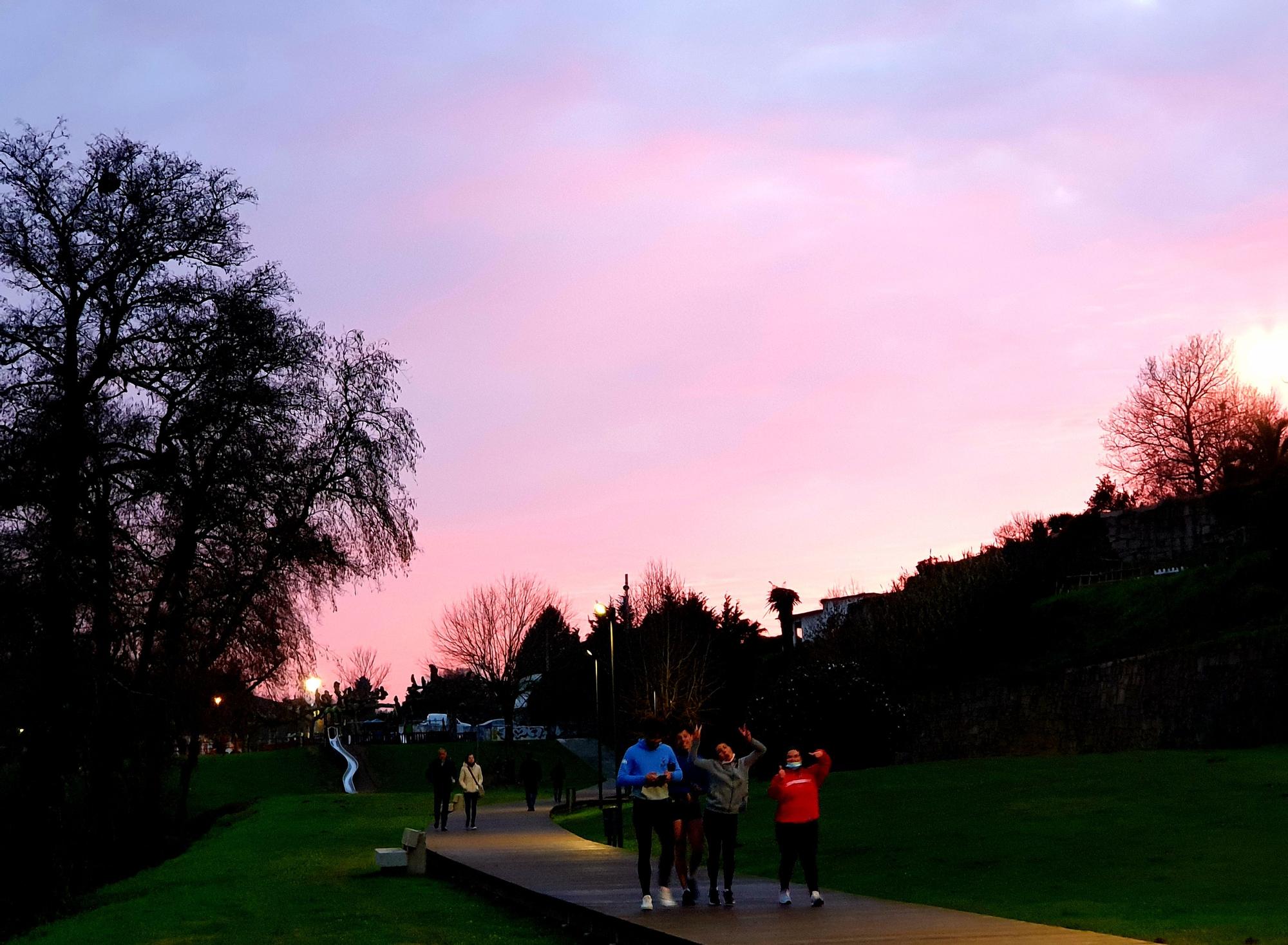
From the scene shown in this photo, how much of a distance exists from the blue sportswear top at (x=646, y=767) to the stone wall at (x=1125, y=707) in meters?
27.1

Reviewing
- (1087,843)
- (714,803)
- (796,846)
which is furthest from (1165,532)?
(796,846)

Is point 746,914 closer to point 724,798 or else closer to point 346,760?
point 724,798

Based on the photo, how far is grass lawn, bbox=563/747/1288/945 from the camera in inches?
559

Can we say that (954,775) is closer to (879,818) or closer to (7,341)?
(879,818)

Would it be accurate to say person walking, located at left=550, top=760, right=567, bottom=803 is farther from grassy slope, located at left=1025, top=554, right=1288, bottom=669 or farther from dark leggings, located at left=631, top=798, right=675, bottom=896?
dark leggings, located at left=631, top=798, right=675, bottom=896

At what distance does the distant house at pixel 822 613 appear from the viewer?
91.9 metres

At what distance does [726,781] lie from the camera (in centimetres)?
1481

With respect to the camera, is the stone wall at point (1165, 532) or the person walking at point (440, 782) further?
the stone wall at point (1165, 532)

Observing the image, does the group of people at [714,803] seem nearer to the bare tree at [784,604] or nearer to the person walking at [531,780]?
the person walking at [531,780]

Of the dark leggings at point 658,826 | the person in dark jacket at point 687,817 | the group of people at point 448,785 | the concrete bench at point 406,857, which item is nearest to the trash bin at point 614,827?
the concrete bench at point 406,857

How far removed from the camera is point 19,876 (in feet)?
71.6

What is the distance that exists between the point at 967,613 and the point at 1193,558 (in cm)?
951

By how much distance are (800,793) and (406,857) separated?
31.1 ft

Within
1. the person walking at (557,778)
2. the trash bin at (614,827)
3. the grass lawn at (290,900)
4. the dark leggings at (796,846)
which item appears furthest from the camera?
the person walking at (557,778)
